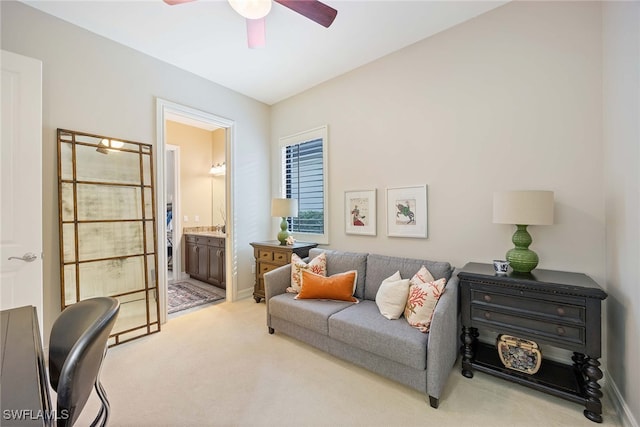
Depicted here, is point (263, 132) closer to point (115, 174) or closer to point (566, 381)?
Result: point (115, 174)

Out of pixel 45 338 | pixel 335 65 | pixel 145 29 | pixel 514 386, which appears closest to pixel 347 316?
pixel 514 386

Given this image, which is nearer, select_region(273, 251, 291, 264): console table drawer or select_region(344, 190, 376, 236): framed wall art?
select_region(344, 190, 376, 236): framed wall art

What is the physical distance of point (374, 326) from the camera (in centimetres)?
206

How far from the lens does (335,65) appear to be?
3.22m

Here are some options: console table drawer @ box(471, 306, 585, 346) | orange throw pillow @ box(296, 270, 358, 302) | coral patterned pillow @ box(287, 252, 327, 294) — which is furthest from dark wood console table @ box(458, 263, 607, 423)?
coral patterned pillow @ box(287, 252, 327, 294)

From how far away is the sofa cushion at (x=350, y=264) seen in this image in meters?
2.81

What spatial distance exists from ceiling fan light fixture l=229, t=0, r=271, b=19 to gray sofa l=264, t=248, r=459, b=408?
7.46ft

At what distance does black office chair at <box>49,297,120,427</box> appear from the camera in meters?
0.82

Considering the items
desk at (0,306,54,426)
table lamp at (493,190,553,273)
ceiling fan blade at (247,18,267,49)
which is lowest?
desk at (0,306,54,426)

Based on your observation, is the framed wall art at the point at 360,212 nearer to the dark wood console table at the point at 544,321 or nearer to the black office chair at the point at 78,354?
the dark wood console table at the point at 544,321

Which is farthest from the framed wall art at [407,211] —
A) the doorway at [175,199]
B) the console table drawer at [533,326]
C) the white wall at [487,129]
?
the doorway at [175,199]

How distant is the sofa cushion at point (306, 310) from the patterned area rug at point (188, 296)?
5.25ft

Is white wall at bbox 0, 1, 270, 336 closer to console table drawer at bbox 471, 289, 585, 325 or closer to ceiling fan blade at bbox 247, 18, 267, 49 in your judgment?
ceiling fan blade at bbox 247, 18, 267, 49

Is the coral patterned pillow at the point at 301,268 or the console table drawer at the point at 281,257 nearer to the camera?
the coral patterned pillow at the point at 301,268
